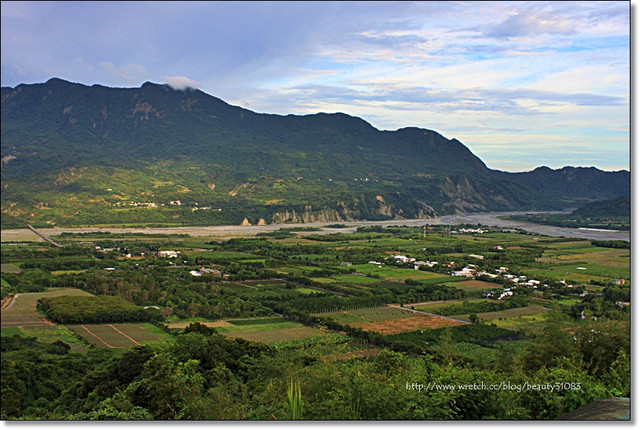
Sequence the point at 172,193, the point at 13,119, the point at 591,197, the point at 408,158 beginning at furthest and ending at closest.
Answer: the point at 408,158, the point at 591,197, the point at 172,193, the point at 13,119

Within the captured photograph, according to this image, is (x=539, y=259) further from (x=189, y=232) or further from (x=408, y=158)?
(x=408, y=158)

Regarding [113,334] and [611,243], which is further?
[611,243]

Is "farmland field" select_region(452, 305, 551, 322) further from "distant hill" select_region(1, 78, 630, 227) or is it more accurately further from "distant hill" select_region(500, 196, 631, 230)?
"distant hill" select_region(500, 196, 631, 230)

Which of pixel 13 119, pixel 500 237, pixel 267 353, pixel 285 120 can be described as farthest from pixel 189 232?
pixel 285 120

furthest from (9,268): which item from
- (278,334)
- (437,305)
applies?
(437,305)

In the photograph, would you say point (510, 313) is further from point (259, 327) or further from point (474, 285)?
point (259, 327)

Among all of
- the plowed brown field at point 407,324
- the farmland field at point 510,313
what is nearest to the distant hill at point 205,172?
the farmland field at point 510,313
